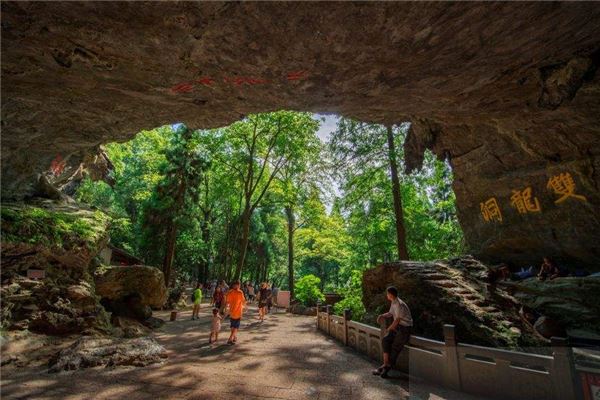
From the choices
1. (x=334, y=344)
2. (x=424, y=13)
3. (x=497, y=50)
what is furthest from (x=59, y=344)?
(x=497, y=50)

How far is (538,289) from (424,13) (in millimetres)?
9823

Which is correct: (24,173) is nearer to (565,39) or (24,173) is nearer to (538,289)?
(565,39)

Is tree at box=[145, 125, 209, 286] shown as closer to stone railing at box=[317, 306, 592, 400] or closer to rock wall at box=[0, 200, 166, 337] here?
rock wall at box=[0, 200, 166, 337]

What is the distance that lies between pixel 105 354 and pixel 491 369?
7.74 meters

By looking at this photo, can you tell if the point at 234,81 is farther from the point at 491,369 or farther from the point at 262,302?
the point at 262,302

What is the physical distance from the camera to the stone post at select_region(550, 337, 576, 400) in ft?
13.7

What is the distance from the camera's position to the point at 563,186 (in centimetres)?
1045

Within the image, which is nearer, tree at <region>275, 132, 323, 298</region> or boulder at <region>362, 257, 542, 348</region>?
boulder at <region>362, 257, 542, 348</region>

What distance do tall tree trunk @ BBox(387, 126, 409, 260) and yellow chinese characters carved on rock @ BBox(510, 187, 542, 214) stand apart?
177 inches

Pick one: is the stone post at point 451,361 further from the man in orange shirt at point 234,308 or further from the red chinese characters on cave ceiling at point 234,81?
the man in orange shirt at point 234,308

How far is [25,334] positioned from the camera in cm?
747

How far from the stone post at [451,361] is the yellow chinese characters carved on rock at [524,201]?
861 centimetres

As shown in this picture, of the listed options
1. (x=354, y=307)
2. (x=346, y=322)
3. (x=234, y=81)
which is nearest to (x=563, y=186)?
(x=354, y=307)

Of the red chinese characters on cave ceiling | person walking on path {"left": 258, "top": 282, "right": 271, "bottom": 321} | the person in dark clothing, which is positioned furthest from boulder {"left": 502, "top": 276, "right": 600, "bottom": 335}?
person walking on path {"left": 258, "top": 282, "right": 271, "bottom": 321}
